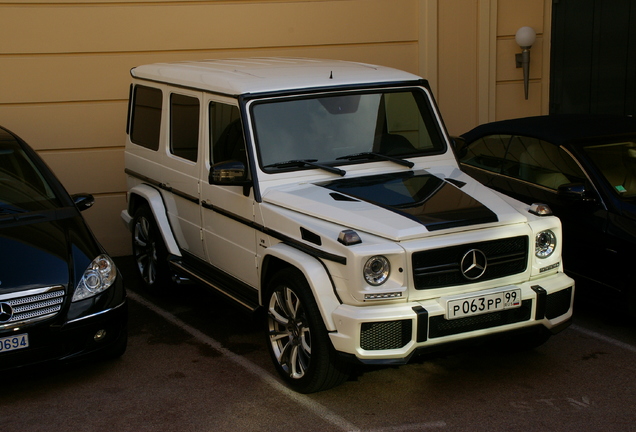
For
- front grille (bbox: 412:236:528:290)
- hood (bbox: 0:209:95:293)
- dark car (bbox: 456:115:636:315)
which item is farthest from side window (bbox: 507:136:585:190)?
hood (bbox: 0:209:95:293)

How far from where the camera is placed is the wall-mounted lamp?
30.7 feet

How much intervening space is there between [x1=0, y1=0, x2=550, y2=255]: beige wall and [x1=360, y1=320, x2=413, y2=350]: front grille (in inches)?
208

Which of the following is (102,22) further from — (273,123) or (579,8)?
(579,8)

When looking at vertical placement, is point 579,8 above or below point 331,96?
above

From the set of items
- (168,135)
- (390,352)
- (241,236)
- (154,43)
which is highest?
(154,43)

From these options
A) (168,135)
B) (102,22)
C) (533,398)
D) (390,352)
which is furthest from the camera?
(102,22)

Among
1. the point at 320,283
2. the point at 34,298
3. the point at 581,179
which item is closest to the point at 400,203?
the point at 320,283

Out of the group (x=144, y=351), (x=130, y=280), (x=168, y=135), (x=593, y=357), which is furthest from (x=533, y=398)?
(x=130, y=280)

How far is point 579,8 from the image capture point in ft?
31.2

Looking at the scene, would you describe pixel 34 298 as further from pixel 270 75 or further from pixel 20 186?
pixel 270 75

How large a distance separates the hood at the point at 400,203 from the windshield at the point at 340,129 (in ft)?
0.90

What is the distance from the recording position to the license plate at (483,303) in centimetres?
454

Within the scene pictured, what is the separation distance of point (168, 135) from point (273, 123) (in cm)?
145

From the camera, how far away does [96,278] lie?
5.31 meters
